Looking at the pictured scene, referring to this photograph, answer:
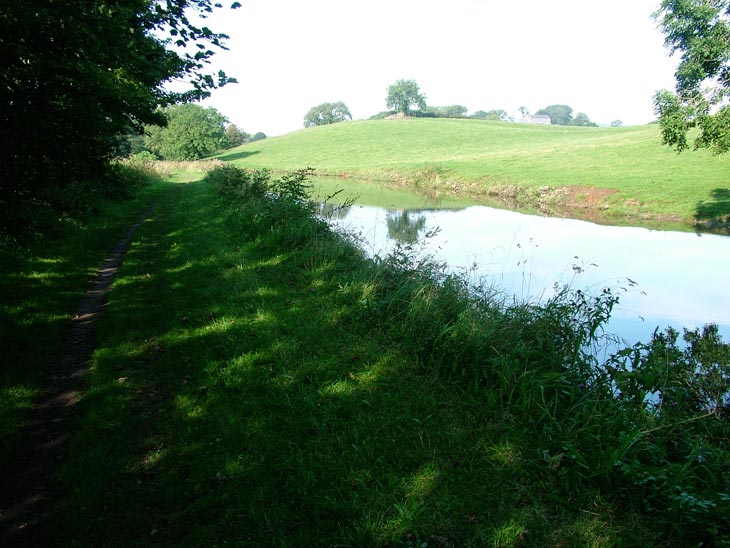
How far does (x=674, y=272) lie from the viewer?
42.6 ft

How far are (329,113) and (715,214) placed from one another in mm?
141846

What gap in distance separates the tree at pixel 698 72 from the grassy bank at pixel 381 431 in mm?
14969

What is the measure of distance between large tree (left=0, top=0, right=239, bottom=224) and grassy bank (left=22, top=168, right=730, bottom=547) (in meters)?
2.57

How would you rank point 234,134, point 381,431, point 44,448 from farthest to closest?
point 234,134 < point 381,431 < point 44,448

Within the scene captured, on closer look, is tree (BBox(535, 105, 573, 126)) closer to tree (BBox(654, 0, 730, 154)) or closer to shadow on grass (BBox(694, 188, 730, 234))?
shadow on grass (BBox(694, 188, 730, 234))

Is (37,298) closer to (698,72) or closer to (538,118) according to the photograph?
(698,72)

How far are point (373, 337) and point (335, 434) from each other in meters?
2.10

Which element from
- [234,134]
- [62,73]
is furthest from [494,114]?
[62,73]

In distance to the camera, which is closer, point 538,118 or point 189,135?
point 189,135

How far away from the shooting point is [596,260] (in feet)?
46.0

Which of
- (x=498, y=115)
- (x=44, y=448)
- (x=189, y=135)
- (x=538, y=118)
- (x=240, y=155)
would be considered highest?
(x=498, y=115)

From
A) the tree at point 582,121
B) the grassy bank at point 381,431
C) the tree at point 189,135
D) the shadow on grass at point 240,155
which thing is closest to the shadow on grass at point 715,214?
the grassy bank at point 381,431

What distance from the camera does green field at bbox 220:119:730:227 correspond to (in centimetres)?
2448

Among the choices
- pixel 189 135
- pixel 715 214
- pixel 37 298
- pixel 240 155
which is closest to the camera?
pixel 37 298
